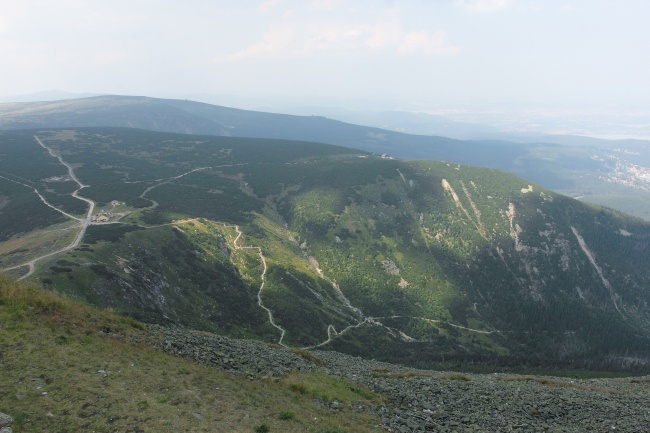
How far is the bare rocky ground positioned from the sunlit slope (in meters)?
43.3

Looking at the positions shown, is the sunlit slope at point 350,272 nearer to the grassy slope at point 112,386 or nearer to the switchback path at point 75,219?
the switchback path at point 75,219

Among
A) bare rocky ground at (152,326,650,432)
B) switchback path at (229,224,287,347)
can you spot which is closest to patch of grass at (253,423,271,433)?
bare rocky ground at (152,326,650,432)

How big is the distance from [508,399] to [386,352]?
76654mm

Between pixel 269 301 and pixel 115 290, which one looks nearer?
pixel 115 290

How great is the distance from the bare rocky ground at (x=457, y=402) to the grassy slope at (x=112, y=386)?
2.37m

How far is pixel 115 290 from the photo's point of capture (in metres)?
73.6

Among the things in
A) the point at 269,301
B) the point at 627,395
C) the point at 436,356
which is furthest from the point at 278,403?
the point at 436,356

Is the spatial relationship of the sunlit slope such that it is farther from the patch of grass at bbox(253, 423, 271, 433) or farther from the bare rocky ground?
the patch of grass at bbox(253, 423, 271, 433)

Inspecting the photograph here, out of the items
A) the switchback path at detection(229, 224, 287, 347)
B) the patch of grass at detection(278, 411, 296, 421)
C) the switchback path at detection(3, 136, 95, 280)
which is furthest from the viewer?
the switchback path at detection(229, 224, 287, 347)

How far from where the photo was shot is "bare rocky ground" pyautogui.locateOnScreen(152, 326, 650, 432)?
95.0 ft

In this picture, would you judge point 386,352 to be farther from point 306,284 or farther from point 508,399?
point 508,399

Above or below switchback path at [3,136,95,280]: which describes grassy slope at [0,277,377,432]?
above

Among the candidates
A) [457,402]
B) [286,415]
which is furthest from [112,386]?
[457,402]

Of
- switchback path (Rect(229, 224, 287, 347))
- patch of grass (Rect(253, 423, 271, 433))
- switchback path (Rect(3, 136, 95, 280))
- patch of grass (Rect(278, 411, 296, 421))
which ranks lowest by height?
switchback path (Rect(229, 224, 287, 347))
